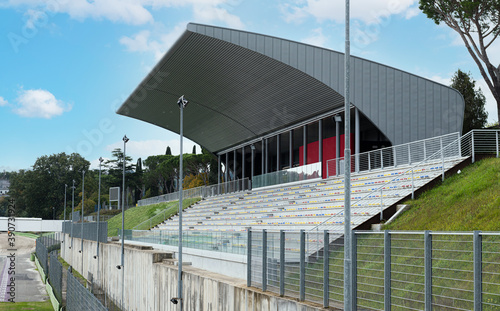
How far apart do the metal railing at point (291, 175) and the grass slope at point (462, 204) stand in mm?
16137

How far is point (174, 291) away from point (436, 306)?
1327cm

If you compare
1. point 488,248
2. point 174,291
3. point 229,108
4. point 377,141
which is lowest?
point 174,291

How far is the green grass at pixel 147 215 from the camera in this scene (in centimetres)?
4900

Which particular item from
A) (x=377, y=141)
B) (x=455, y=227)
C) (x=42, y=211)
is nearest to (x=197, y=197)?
(x=377, y=141)

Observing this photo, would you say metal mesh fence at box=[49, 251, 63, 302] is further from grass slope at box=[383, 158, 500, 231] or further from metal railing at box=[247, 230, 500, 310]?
metal railing at box=[247, 230, 500, 310]

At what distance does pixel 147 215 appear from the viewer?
60.8 m

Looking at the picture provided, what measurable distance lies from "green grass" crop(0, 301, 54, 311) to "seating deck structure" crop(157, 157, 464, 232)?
1104cm

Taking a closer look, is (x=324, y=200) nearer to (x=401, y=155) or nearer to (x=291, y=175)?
(x=401, y=155)

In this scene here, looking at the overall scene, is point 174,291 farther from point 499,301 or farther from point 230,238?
point 499,301

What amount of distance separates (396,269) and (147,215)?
5432 centimetres

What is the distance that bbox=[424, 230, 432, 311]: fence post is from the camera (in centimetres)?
768

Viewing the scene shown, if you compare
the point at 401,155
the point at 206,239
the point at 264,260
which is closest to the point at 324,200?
the point at 401,155

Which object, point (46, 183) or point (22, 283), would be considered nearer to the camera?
point (22, 283)

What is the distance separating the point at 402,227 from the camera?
57.6 feet
